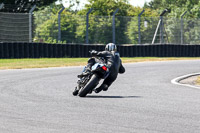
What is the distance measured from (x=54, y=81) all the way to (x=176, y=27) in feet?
53.4

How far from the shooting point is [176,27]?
2939 centimetres

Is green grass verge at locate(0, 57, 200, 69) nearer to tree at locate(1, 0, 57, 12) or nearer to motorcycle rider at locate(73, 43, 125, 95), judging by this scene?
motorcycle rider at locate(73, 43, 125, 95)

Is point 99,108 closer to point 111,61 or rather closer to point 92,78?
point 92,78

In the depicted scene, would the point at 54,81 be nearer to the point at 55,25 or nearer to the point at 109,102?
the point at 109,102

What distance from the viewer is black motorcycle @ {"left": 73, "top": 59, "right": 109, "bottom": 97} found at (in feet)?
34.5

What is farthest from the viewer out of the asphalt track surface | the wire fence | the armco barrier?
the wire fence

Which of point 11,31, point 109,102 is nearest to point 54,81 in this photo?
point 109,102

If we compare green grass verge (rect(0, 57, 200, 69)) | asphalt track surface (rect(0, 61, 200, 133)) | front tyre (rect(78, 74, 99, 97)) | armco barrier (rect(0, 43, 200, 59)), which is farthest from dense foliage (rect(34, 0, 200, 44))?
front tyre (rect(78, 74, 99, 97))

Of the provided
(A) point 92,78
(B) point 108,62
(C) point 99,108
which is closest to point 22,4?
(B) point 108,62

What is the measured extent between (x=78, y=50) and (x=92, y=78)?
46.7ft

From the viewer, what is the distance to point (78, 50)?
24797 millimetres

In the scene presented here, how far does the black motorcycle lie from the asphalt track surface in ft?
0.62

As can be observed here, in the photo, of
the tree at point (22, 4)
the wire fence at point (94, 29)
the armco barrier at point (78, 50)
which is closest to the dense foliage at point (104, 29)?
the wire fence at point (94, 29)

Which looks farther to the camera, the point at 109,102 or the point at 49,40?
the point at 49,40
